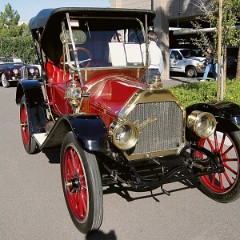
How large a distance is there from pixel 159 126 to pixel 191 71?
15536mm

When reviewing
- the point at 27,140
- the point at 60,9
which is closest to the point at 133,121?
the point at 60,9

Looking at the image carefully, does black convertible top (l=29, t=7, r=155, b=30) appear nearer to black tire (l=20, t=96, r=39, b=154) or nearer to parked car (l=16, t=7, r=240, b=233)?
parked car (l=16, t=7, r=240, b=233)

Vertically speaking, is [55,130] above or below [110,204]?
above

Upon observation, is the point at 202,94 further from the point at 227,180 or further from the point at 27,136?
the point at 227,180

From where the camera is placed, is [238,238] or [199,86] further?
[199,86]

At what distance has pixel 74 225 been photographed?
11.0 ft

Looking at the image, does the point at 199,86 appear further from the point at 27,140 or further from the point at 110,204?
the point at 110,204

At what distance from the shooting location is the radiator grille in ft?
10.8

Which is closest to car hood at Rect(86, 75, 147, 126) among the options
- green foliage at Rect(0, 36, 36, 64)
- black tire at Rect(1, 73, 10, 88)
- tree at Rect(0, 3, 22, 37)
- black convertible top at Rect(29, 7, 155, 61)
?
black convertible top at Rect(29, 7, 155, 61)

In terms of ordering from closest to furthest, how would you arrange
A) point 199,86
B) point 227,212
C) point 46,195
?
1. point 227,212
2. point 46,195
3. point 199,86

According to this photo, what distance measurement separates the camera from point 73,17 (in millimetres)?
4094

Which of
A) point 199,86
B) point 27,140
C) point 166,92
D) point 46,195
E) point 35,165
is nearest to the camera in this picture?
point 166,92

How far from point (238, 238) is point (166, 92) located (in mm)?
1492

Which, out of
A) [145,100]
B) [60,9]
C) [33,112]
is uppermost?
[60,9]
